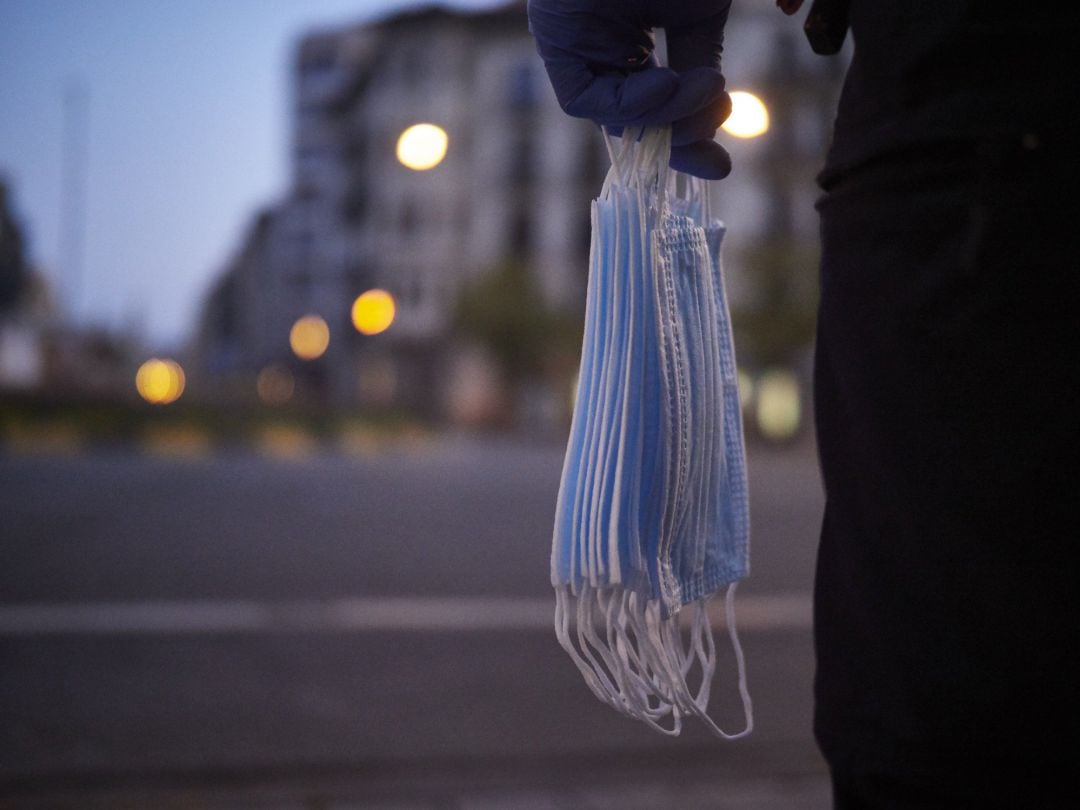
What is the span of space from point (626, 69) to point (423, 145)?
1.04m

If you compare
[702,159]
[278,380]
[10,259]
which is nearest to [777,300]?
[10,259]

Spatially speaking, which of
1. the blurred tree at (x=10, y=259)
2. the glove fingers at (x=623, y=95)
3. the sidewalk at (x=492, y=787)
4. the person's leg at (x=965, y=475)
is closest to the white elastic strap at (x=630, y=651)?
the person's leg at (x=965, y=475)

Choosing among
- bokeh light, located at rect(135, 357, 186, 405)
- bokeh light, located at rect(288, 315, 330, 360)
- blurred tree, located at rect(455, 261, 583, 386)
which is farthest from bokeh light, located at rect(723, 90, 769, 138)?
bokeh light, located at rect(135, 357, 186, 405)

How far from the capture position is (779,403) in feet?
125

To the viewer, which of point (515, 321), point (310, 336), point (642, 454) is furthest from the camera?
point (310, 336)

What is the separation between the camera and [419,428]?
3450 centimetres

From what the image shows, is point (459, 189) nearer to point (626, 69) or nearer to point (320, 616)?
point (320, 616)

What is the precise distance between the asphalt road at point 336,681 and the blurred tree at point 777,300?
89.4ft

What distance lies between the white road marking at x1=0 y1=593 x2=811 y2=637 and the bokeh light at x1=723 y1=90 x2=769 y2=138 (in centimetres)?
364

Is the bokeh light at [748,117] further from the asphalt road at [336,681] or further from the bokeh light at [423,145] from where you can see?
the asphalt road at [336,681]

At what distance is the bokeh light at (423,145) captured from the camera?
2000mm

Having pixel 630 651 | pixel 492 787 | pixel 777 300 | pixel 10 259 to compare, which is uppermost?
pixel 10 259

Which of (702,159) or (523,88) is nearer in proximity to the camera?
(702,159)

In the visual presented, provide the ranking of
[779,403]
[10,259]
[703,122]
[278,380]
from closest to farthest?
[703,122]
[10,259]
[779,403]
[278,380]
